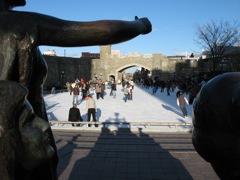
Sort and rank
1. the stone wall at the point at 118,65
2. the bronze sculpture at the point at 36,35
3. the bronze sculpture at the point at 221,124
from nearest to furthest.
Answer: the bronze sculpture at the point at 221,124, the bronze sculpture at the point at 36,35, the stone wall at the point at 118,65

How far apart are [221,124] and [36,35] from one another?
0.89 meters

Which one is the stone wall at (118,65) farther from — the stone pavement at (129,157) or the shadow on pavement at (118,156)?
the stone pavement at (129,157)

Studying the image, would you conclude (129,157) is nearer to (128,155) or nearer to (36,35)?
(128,155)

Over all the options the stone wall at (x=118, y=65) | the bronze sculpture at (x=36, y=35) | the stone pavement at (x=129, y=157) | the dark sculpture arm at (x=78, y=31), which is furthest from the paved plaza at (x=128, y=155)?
the stone wall at (x=118, y=65)

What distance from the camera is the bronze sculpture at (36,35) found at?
1080 millimetres

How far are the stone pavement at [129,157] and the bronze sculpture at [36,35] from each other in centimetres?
338

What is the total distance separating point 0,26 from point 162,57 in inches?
2074

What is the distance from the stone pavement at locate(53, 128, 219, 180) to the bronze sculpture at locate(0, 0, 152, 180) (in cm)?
338

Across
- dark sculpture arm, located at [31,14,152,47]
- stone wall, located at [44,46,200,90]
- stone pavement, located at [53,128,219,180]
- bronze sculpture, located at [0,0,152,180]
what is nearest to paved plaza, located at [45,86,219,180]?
stone pavement, located at [53,128,219,180]

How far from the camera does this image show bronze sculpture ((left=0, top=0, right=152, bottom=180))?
42.5 inches

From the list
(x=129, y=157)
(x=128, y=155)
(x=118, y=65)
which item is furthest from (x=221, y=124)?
(x=118, y=65)

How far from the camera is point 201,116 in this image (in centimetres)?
111

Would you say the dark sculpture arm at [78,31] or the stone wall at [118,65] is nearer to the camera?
the dark sculpture arm at [78,31]

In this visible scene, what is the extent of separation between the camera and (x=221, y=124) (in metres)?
1.00
